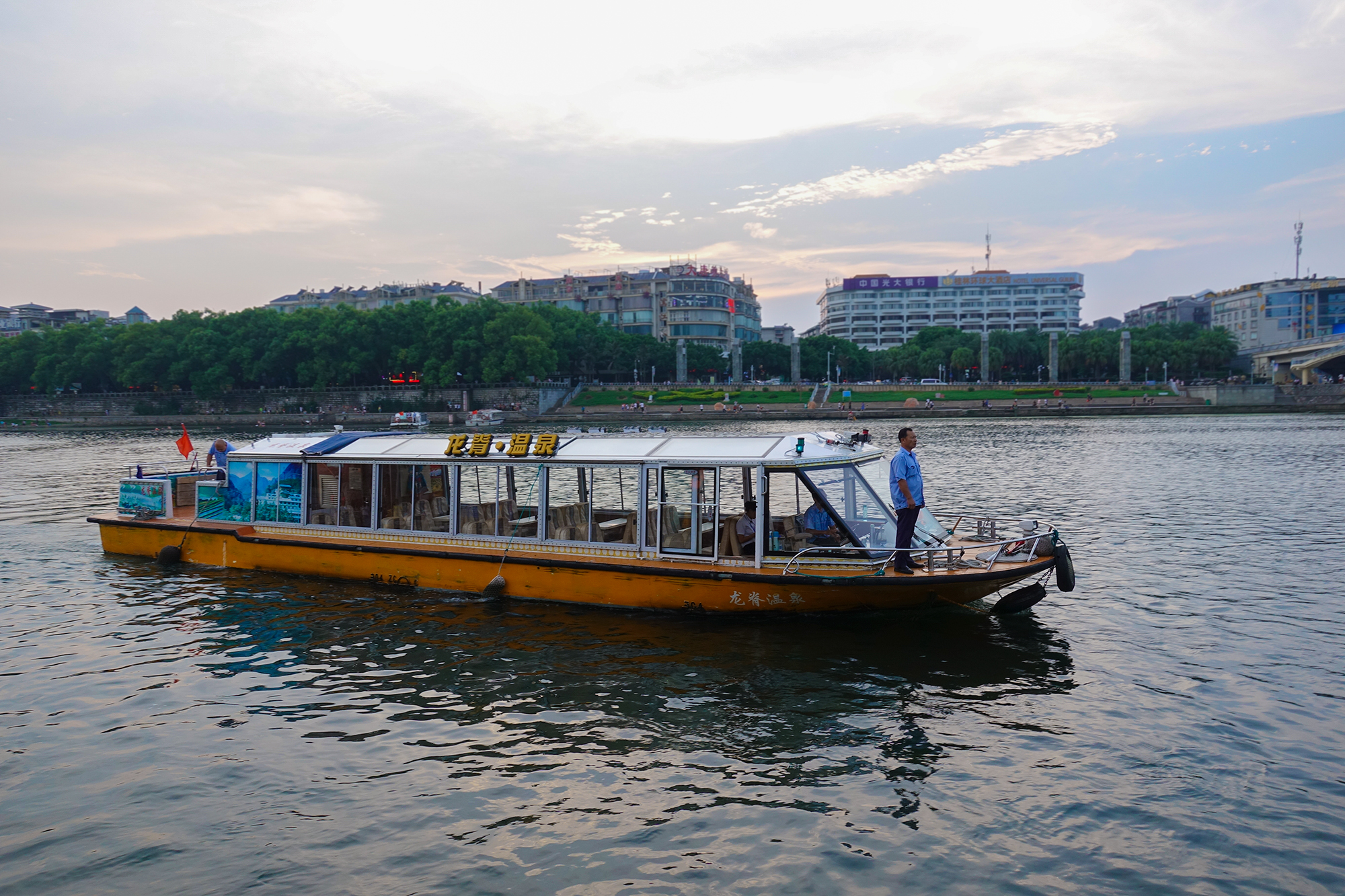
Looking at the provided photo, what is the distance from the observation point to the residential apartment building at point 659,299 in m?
154

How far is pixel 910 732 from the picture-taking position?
32.1 feet

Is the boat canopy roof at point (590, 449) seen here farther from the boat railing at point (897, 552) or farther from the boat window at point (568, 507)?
the boat railing at point (897, 552)

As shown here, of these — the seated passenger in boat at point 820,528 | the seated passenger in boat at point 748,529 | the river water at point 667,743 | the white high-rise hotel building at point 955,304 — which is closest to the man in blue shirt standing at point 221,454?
the river water at point 667,743

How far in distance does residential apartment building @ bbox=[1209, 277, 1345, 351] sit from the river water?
558ft

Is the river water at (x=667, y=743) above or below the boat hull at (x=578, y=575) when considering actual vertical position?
below

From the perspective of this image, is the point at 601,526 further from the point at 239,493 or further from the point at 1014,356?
the point at 1014,356

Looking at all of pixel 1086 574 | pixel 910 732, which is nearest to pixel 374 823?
pixel 910 732

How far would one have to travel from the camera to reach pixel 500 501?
53.2 ft

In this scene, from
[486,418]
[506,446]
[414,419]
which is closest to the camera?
[506,446]

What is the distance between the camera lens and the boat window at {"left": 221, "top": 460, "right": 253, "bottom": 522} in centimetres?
1816

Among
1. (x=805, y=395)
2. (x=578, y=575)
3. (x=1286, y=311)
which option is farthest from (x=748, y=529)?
(x=1286, y=311)

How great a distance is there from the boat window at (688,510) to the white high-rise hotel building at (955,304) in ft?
602

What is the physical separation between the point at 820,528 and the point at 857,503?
2.33 ft

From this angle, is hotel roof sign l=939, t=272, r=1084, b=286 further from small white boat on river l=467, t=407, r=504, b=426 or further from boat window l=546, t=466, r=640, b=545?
boat window l=546, t=466, r=640, b=545
